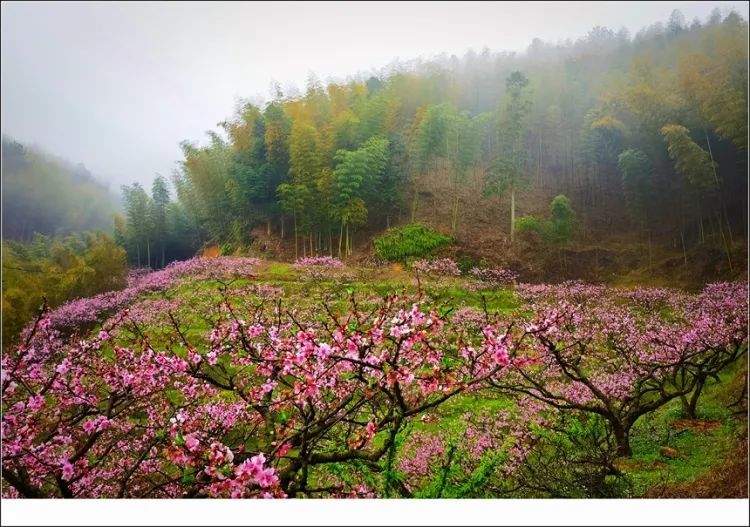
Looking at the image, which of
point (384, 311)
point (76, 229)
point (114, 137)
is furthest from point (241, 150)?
point (384, 311)

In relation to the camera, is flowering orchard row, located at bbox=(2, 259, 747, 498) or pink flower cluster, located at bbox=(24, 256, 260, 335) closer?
flowering orchard row, located at bbox=(2, 259, 747, 498)

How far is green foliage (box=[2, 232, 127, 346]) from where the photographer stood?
12.2 feet

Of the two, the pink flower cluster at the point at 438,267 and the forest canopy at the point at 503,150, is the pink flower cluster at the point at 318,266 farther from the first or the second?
the pink flower cluster at the point at 438,267

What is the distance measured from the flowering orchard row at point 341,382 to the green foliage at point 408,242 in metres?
0.48

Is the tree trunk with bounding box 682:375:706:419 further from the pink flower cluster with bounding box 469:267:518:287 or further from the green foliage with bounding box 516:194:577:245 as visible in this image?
the pink flower cluster with bounding box 469:267:518:287

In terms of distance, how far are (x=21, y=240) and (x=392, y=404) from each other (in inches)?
123

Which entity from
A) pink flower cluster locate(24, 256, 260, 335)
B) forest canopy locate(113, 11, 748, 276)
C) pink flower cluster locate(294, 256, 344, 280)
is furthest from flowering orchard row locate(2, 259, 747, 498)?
forest canopy locate(113, 11, 748, 276)

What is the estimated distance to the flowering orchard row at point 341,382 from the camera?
293 centimetres

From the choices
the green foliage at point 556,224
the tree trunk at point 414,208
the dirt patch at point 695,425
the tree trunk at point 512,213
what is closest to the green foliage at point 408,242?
the tree trunk at point 414,208

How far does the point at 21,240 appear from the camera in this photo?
12.5 feet

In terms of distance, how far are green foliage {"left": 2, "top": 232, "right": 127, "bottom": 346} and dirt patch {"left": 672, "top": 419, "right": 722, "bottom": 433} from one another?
13.6ft

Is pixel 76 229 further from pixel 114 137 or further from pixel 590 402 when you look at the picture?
pixel 590 402

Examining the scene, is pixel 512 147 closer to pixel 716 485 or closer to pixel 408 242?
pixel 408 242

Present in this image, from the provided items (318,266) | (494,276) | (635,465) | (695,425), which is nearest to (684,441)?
(695,425)
